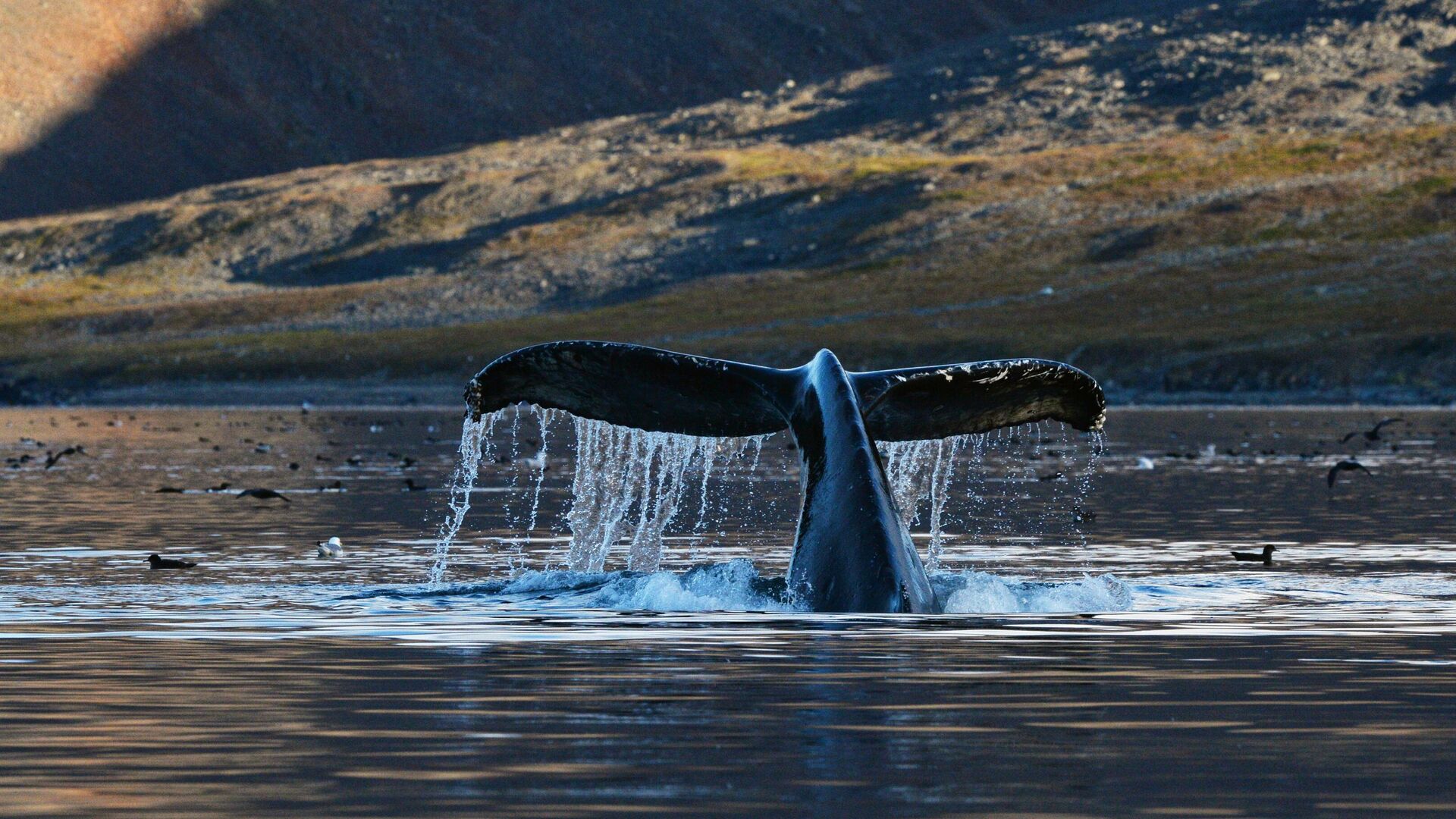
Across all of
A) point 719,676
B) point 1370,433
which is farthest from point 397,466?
point 719,676

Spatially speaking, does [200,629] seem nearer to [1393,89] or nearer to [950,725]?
[950,725]

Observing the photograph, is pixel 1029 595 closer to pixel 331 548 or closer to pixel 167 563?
pixel 167 563

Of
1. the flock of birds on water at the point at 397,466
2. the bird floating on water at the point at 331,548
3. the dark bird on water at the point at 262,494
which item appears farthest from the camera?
the dark bird on water at the point at 262,494

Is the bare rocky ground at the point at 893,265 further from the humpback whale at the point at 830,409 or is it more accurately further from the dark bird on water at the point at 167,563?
the humpback whale at the point at 830,409

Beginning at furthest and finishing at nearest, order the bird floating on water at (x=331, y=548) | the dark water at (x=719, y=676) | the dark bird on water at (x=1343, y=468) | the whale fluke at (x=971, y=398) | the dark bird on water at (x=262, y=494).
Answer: the dark bird on water at (x=262, y=494) < the dark bird on water at (x=1343, y=468) < the bird floating on water at (x=331, y=548) < the whale fluke at (x=971, y=398) < the dark water at (x=719, y=676)

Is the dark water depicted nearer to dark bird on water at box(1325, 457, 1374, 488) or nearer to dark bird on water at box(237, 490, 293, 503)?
dark bird on water at box(1325, 457, 1374, 488)

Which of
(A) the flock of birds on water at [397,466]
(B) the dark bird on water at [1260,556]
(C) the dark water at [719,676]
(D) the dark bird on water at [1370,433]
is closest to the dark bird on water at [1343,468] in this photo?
(A) the flock of birds on water at [397,466]

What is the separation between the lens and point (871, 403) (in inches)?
693

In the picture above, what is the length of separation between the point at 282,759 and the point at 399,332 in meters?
126

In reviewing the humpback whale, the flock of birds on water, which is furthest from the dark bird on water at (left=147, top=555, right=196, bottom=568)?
the humpback whale

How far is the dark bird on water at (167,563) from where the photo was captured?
70.2 feet

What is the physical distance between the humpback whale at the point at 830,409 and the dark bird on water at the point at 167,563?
19.0ft

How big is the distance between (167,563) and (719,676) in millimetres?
9684

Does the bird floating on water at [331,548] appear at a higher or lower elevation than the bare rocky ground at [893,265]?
lower
